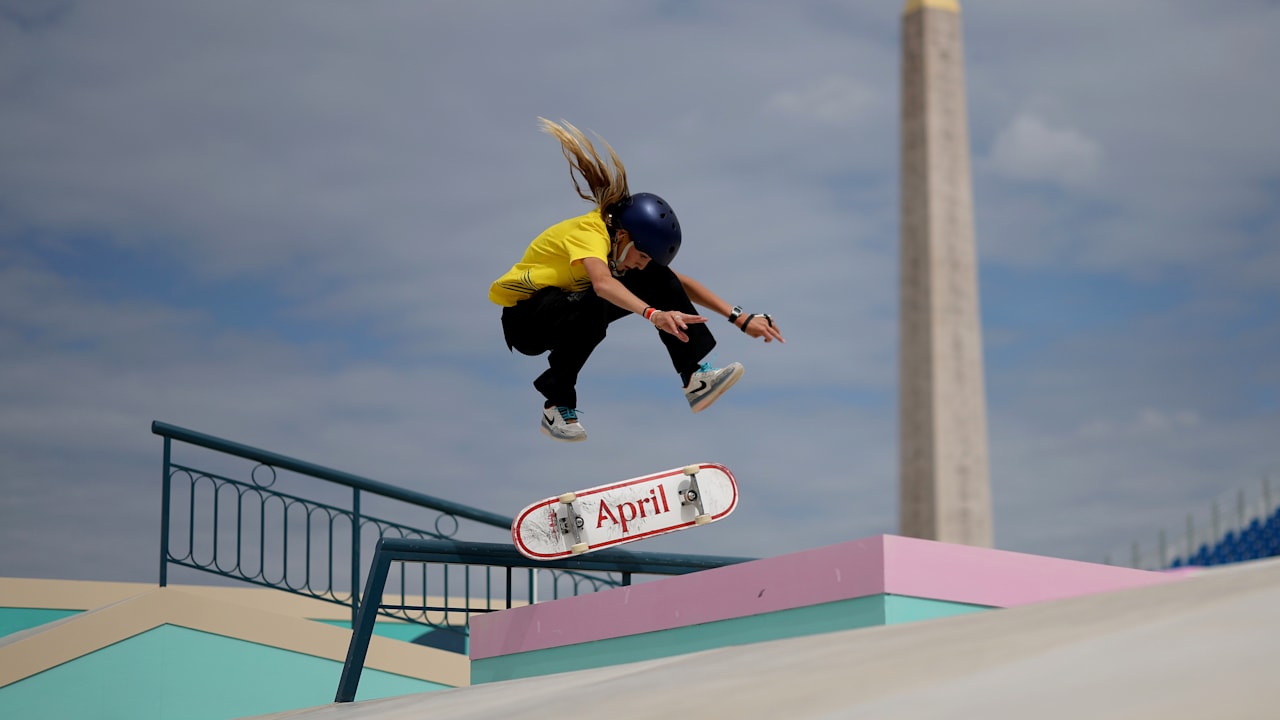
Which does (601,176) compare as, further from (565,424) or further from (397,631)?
(397,631)

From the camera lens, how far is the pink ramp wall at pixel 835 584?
374 cm

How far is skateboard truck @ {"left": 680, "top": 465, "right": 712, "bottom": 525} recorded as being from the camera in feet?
17.2

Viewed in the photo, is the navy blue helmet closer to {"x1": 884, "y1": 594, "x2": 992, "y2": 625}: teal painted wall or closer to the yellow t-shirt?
the yellow t-shirt

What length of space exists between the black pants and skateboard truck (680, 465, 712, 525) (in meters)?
0.47

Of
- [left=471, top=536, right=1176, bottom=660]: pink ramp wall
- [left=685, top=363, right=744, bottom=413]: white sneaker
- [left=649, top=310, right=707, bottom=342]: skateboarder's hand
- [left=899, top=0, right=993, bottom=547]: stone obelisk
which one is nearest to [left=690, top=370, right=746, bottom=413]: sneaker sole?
[left=685, top=363, right=744, bottom=413]: white sneaker

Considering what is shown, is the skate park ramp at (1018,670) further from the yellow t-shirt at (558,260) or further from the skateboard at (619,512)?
the yellow t-shirt at (558,260)

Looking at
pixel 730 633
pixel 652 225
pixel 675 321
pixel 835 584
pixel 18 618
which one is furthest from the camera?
pixel 18 618

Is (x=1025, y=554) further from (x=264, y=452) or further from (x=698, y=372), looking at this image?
(x=264, y=452)

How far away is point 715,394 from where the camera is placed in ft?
17.6

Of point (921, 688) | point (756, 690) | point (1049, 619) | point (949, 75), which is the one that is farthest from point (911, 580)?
point (949, 75)

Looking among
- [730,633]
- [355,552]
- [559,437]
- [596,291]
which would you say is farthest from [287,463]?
[730,633]

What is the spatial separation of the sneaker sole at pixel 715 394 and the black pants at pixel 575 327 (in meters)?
0.15

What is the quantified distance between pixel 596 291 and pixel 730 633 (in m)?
1.63

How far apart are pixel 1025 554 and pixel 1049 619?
5.80ft
